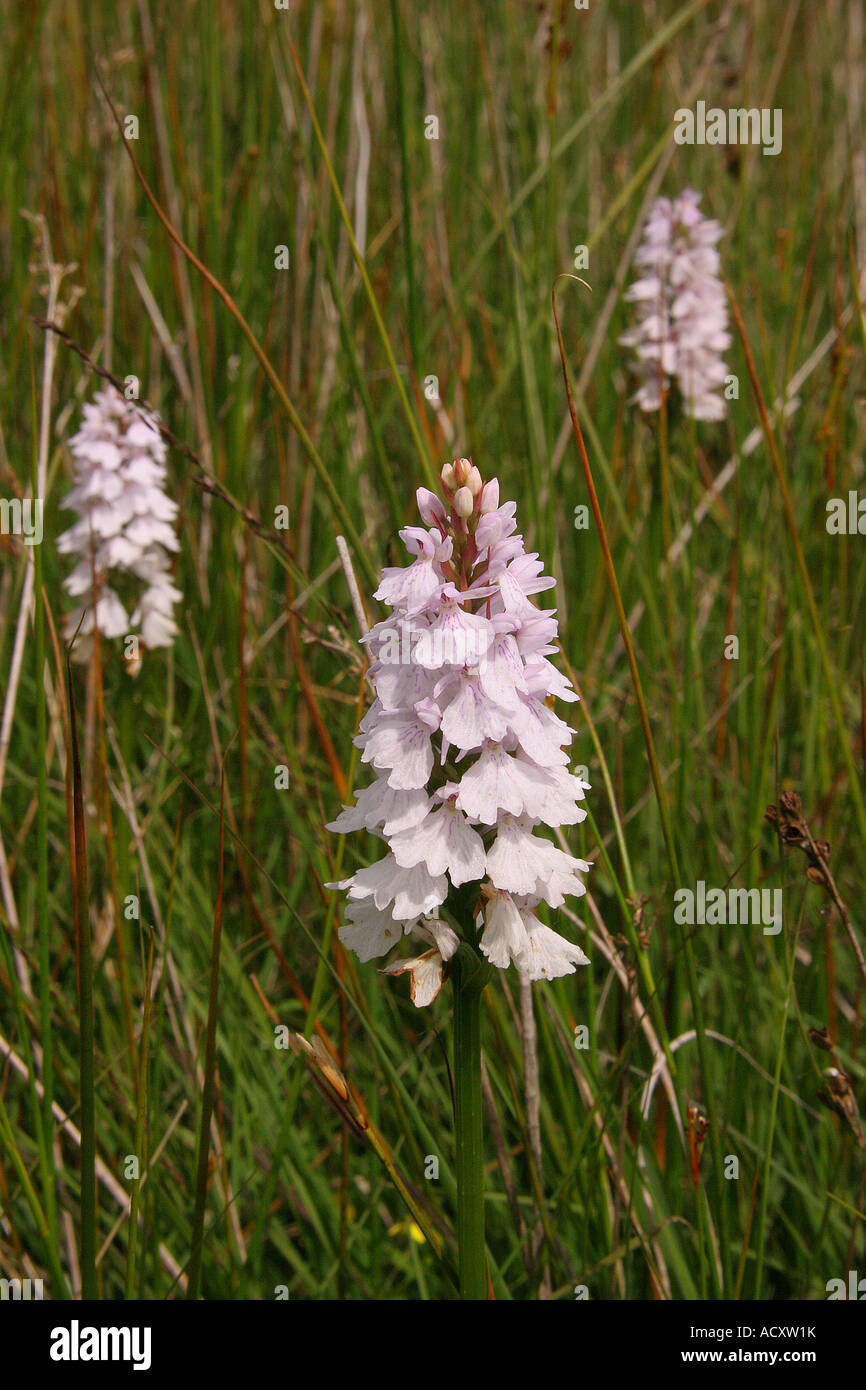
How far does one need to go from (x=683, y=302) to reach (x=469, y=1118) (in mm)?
2812

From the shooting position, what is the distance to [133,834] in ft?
7.81

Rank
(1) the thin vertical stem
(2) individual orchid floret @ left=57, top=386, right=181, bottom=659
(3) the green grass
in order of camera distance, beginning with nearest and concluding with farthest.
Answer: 1. (1) the thin vertical stem
2. (3) the green grass
3. (2) individual orchid floret @ left=57, top=386, right=181, bottom=659

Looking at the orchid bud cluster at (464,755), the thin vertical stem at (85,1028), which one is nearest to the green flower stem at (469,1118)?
the orchid bud cluster at (464,755)

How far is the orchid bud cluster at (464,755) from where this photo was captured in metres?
1.10

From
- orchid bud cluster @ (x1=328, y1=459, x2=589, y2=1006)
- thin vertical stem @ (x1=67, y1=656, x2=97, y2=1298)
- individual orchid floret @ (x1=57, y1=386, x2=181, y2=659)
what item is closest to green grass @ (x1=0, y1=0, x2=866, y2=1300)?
thin vertical stem @ (x1=67, y1=656, x2=97, y2=1298)

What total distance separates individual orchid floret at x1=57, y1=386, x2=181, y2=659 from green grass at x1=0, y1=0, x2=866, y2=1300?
131 millimetres

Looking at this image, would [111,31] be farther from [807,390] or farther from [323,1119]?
[323,1119]

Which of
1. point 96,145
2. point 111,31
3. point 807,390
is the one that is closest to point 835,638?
point 807,390

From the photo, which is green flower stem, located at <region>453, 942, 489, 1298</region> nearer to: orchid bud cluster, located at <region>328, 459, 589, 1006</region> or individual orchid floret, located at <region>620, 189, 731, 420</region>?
orchid bud cluster, located at <region>328, 459, 589, 1006</region>

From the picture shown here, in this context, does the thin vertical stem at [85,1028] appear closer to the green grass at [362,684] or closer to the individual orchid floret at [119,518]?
the green grass at [362,684]

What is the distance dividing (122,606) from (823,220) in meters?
3.15

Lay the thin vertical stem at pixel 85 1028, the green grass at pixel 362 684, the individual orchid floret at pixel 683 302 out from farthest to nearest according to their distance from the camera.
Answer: the individual orchid floret at pixel 683 302
the green grass at pixel 362 684
the thin vertical stem at pixel 85 1028

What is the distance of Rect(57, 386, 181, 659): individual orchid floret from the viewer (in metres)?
2.66

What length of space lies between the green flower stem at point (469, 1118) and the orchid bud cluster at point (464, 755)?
0.09ft
